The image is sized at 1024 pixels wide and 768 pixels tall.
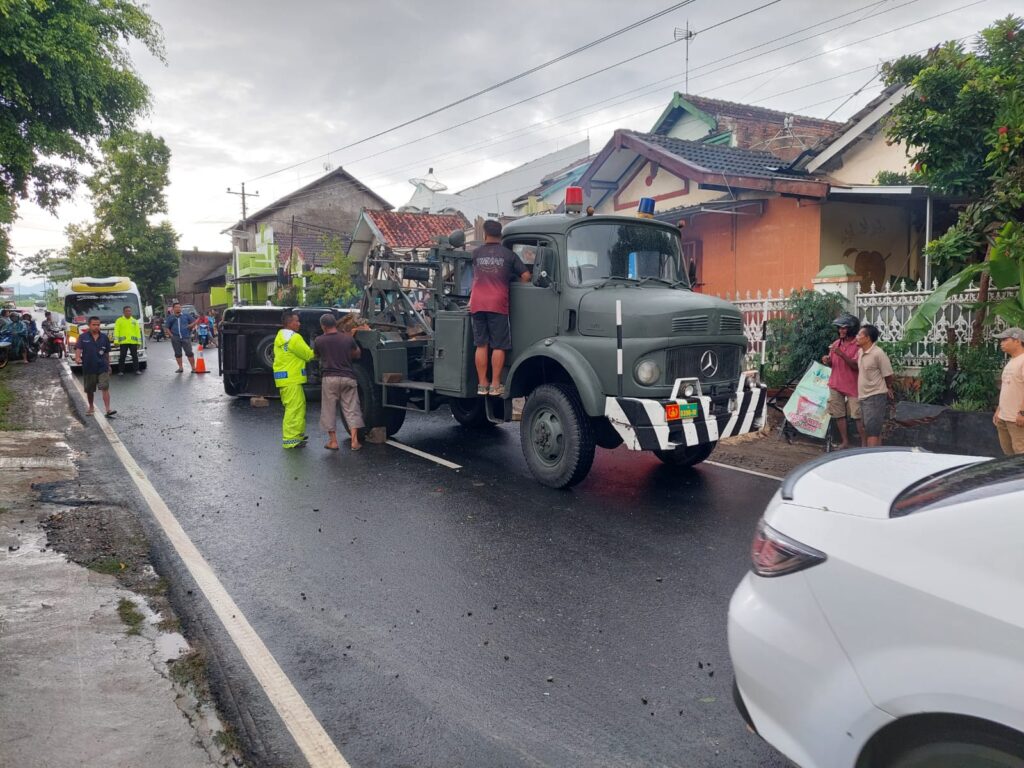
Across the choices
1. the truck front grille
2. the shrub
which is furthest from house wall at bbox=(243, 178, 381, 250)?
the truck front grille

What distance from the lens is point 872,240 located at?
14172mm

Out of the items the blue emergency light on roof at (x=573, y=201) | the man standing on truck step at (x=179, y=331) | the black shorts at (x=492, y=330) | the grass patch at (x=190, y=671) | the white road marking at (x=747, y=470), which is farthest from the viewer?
the man standing on truck step at (x=179, y=331)

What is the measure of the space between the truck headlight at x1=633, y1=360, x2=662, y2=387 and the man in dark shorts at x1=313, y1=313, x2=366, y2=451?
4.30m

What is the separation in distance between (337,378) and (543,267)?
11.3 ft

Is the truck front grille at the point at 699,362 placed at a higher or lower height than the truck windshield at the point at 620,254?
lower

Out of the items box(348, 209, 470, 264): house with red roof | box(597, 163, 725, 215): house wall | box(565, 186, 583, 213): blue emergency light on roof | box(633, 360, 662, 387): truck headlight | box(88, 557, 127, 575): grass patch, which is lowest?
box(88, 557, 127, 575): grass patch

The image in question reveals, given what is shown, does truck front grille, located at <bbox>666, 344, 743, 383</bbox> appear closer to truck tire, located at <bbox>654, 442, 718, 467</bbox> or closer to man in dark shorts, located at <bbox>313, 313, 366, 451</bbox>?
truck tire, located at <bbox>654, 442, 718, 467</bbox>

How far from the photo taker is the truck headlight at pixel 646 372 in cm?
661

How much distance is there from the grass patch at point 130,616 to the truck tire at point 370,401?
215 inches

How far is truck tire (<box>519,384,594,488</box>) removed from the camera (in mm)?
6965

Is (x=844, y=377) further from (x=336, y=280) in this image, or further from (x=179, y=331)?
(x=336, y=280)

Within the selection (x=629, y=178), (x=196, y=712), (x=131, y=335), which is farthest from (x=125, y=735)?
(x=131, y=335)

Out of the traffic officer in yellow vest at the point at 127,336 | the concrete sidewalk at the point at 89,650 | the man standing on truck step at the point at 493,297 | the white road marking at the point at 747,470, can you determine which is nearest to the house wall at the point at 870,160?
the white road marking at the point at 747,470

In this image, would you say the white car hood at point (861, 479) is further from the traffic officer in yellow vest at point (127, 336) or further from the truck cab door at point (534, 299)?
the traffic officer in yellow vest at point (127, 336)
